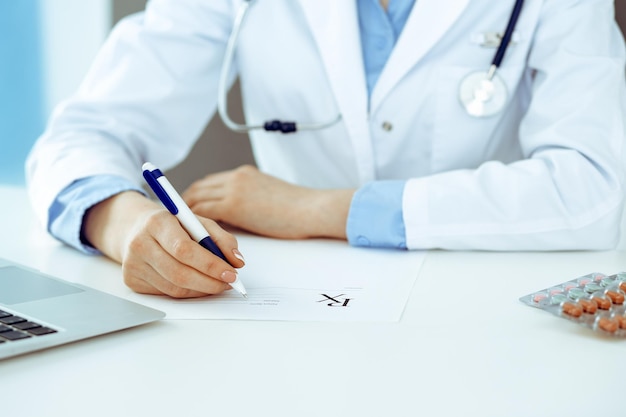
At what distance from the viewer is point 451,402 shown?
0.55 m

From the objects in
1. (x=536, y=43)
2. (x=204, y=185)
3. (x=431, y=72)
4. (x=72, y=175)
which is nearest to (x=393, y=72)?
(x=431, y=72)

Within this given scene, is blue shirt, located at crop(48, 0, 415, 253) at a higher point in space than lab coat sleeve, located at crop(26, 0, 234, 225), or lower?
lower

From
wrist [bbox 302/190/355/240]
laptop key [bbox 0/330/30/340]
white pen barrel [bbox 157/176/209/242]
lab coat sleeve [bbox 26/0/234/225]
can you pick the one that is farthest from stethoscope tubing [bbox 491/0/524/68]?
laptop key [bbox 0/330/30/340]

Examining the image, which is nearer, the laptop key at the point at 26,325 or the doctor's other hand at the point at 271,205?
the laptop key at the point at 26,325

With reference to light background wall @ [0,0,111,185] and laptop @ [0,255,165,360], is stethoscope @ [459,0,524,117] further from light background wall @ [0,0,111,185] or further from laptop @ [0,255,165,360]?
light background wall @ [0,0,111,185]

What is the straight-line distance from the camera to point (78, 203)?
107cm

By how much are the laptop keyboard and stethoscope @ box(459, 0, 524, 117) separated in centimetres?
76

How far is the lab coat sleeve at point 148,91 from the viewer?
1241mm

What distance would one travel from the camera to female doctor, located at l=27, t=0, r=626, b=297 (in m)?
1.03

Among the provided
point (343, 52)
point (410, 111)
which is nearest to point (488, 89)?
point (410, 111)

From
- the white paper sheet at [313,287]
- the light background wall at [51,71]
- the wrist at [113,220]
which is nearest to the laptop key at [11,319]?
the white paper sheet at [313,287]

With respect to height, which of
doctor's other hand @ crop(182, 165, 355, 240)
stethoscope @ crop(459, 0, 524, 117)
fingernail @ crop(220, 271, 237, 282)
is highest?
stethoscope @ crop(459, 0, 524, 117)

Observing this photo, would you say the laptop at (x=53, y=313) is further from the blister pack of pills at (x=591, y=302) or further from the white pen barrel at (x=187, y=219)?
the blister pack of pills at (x=591, y=302)

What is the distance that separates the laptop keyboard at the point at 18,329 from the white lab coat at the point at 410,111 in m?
0.45
